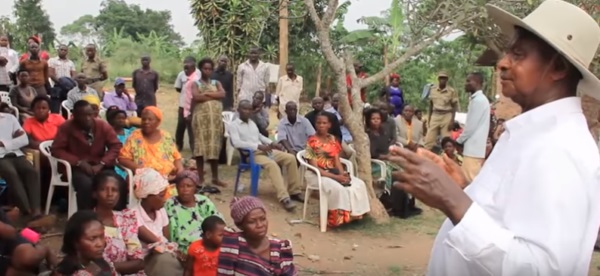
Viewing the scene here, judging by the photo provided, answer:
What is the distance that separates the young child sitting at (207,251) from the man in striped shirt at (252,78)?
6.15 m

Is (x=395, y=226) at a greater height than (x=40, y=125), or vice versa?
(x=40, y=125)

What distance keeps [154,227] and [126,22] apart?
30.8m

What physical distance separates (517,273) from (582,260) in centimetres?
15

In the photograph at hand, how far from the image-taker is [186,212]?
4.93 meters

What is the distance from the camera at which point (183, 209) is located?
4945 mm

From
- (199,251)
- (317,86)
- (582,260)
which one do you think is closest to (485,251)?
(582,260)

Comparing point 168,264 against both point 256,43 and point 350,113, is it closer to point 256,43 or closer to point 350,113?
point 350,113

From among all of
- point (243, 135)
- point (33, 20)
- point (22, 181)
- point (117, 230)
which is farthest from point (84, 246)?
point (33, 20)

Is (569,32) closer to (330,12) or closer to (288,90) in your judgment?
(330,12)

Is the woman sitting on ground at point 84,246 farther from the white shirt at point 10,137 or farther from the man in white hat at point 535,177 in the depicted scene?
the white shirt at point 10,137

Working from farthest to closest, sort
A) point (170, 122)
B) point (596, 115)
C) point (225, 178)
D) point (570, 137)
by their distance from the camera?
point (170, 122) → point (225, 178) → point (596, 115) → point (570, 137)

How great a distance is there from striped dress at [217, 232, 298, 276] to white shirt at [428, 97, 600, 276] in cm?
231

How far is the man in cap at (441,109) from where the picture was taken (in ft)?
35.8

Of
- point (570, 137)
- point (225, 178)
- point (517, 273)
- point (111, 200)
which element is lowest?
point (225, 178)
